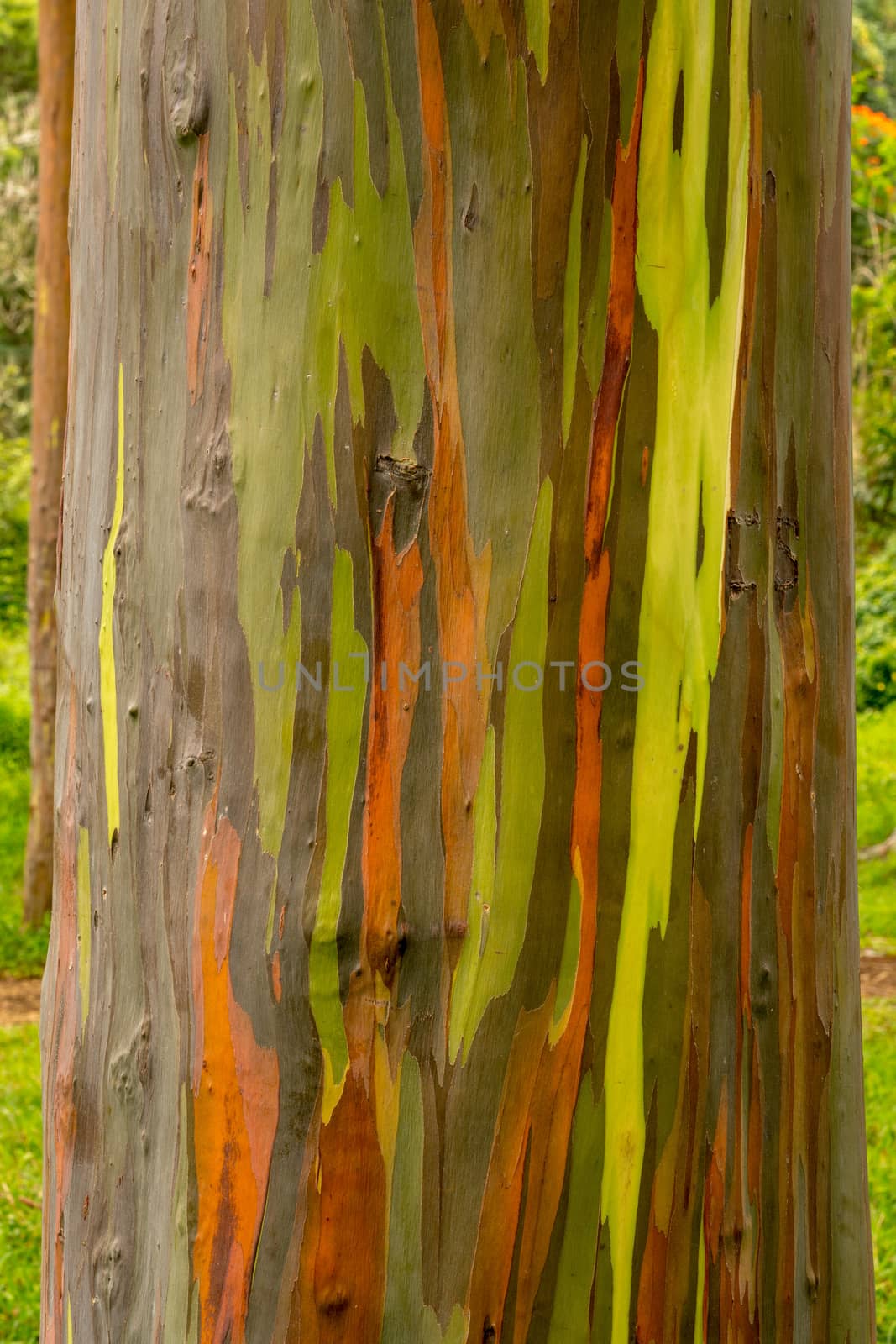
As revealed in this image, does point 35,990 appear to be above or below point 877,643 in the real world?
below

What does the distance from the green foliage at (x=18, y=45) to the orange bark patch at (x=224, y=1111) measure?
52.1ft

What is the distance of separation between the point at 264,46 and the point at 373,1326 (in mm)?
1305

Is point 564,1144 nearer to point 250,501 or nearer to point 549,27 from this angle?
point 250,501

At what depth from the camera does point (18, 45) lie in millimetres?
15336

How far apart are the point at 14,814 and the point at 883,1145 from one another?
6364 mm

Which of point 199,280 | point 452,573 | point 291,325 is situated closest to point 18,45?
point 199,280

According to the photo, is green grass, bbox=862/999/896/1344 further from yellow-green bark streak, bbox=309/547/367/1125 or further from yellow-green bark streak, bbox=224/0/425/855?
yellow-green bark streak, bbox=224/0/425/855

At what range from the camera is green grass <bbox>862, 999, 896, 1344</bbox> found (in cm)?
316

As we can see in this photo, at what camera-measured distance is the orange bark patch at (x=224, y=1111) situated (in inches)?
49.1

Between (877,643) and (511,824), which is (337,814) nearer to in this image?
(511,824)

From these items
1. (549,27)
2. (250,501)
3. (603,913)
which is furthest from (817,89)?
(603,913)

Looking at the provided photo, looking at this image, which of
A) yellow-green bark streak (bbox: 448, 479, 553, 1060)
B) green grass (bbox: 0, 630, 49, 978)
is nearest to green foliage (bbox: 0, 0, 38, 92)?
green grass (bbox: 0, 630, 49, 978)

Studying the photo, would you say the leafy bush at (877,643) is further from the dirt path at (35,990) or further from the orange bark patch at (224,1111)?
the orange bark patch at (224,1111)

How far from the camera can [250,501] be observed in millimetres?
1259
